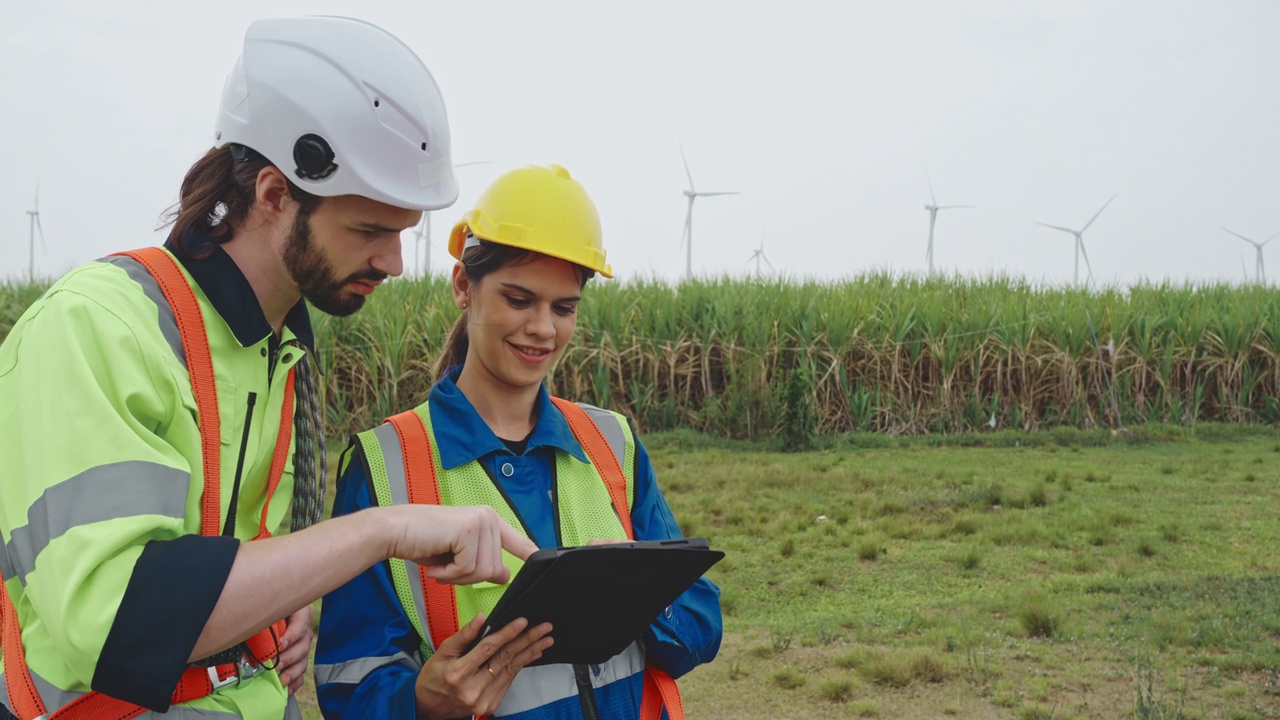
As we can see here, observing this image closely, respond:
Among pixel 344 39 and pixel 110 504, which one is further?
pixel 344 39

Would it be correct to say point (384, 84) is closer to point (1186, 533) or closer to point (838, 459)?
point (1186, 533)

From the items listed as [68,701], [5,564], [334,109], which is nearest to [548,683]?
[68,701]

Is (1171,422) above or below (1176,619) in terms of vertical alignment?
above

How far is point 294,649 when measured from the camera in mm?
2094

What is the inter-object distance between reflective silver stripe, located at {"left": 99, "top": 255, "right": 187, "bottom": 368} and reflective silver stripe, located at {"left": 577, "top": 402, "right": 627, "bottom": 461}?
2.95ft

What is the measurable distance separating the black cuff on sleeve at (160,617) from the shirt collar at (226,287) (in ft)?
1.62

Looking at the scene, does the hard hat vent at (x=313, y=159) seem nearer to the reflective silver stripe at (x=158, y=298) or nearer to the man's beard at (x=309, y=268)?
the man's beard at (x=309, y=268)

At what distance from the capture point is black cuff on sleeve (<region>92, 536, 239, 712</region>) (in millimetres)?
1359

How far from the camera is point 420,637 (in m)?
2.10

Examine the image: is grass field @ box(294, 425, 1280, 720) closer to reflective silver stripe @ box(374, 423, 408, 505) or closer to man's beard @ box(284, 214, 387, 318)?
reflective silver stripe @ box(374, 423, 408, 505)

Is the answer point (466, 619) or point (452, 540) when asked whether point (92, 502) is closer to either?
point (452, 540)

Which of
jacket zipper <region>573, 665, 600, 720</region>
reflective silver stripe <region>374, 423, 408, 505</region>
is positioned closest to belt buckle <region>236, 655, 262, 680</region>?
reflective silver stripe <region>374, 423, 408, 505</region>

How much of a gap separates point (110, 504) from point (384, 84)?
0.85 m

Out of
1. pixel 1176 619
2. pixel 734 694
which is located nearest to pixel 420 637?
pixel 734 694
